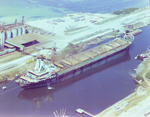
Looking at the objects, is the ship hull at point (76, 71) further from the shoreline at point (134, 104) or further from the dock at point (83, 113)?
the shoreline at point (134, 104)

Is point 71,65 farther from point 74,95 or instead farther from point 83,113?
point 83,113

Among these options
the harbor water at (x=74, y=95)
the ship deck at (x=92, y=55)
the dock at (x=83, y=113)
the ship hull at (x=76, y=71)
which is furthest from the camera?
the ship deck at (x=92, y=55)

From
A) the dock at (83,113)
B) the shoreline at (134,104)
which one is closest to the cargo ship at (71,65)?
the dock at (83,113)

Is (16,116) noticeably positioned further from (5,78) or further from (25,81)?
(5,78)

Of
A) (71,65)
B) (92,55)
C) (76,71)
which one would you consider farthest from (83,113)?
(92,55)

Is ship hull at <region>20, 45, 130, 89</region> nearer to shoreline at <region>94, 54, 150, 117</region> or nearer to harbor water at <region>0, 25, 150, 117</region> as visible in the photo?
harbor water at <region>0, 25, 150, 117</region>

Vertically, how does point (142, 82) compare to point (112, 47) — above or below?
below

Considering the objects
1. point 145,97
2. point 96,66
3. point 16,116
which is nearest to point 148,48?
point 96,66
